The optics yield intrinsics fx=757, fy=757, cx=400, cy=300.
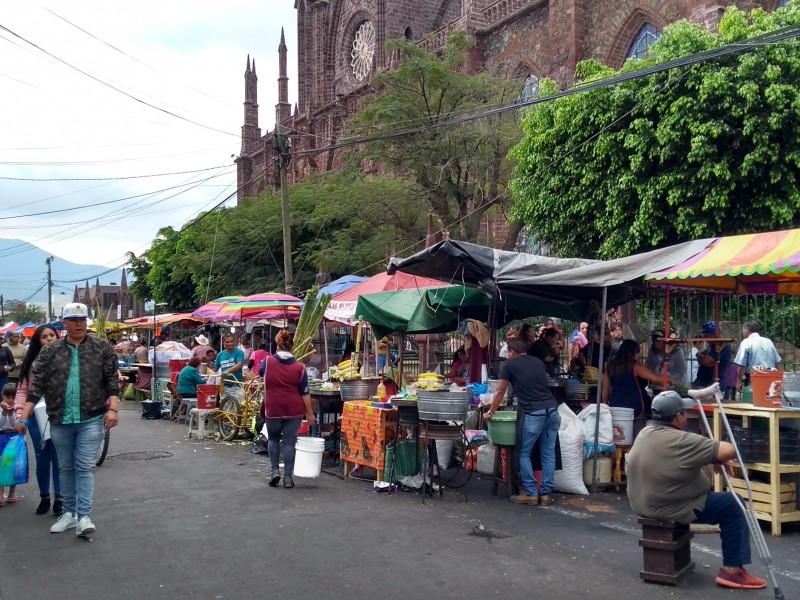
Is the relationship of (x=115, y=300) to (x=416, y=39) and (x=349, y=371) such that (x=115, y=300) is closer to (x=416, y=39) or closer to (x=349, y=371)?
(x=416, y=39)

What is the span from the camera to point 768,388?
703cm

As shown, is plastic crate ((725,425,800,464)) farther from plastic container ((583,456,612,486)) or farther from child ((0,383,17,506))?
child ((0,383,17,506))

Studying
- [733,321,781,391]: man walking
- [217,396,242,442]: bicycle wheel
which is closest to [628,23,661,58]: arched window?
[733,321,781,391]: man walking

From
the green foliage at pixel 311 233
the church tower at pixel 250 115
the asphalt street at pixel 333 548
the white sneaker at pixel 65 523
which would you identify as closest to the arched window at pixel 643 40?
the green foliage at pixel 311 233

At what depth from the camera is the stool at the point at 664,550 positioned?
5.31 meters

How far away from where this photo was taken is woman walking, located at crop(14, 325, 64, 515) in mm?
7316

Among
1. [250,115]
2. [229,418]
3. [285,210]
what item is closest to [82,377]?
[229,418]

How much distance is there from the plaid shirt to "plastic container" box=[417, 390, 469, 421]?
318cm

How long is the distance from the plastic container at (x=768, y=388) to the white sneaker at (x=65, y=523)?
6.34 metres

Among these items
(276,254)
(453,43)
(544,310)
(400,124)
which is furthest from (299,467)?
(276,254)

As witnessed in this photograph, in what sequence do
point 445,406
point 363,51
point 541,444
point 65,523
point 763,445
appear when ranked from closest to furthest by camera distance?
point 65,523 → point 763,445 → point 445,406 → point 541,444 → point 363,51

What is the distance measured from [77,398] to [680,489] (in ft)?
15.9

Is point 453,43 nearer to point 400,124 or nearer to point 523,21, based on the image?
point 400,124

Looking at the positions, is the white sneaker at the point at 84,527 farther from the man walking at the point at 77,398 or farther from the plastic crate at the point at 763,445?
the plastic crate at the point at 763,445
